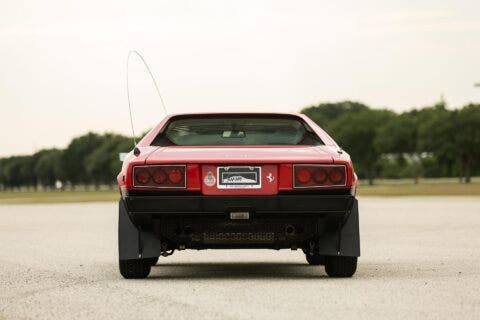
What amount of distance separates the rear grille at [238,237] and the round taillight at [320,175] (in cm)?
58

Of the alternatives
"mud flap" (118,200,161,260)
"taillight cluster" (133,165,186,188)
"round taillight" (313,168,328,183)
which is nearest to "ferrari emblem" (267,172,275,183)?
"round taillight" (313,168,328,183)

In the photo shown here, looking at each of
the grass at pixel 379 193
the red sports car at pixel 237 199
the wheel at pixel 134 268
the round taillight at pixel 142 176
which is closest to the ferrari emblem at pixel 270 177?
the red sports car at pixel 237 199

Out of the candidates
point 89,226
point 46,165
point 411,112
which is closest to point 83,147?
point 46,165

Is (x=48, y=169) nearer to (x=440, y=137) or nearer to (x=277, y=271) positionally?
(x=440, y=137)

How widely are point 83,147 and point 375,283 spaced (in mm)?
156740

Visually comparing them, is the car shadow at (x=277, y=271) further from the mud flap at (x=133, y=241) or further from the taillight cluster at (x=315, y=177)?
the taillight cluster at (x=315, y=177)

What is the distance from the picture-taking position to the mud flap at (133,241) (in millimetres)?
7793

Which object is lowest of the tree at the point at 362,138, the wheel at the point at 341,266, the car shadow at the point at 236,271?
the tree at the point at 362,138

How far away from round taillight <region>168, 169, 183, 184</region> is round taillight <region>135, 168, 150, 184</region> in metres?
0.18

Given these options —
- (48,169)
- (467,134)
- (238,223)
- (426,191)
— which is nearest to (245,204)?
(238,223)

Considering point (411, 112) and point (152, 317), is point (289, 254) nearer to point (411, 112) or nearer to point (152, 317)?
point (152, 317)

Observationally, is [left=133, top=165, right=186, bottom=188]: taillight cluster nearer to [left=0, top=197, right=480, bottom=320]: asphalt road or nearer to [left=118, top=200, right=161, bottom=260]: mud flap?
[left=118, top=200, right=161, bottom=260]: mud flap

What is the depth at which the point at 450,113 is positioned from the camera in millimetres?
91188

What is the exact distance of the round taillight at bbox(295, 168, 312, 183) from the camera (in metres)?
7.46
